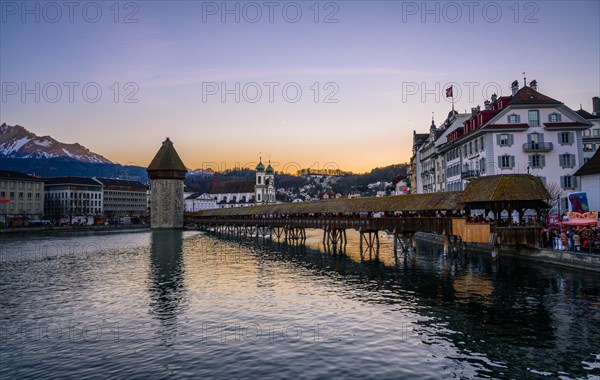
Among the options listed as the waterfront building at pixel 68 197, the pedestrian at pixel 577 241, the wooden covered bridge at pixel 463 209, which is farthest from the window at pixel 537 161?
the waterfront building at pixel 68 197

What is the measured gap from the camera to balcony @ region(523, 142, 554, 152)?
43.4 metres

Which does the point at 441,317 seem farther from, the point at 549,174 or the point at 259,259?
the point at 549,174

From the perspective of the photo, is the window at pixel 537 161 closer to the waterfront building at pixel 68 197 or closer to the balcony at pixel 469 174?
the balcony at pixel 469 174

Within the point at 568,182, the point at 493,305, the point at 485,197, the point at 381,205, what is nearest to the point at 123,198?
the point at 381,205

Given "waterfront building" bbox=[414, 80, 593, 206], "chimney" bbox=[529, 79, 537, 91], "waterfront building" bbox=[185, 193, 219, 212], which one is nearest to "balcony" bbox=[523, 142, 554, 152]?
"waterfront building" bbox=[414, 80, 593, 206]

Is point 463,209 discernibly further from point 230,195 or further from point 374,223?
point 230,195

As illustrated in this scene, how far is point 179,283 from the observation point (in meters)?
26.0

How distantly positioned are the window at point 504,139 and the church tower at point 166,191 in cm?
7683

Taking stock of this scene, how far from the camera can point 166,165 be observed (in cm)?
10531

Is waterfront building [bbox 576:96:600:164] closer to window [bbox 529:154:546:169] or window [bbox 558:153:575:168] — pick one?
window [bbox 558:153:575:168]

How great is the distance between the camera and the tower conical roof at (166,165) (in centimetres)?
10469

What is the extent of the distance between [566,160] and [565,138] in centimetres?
213

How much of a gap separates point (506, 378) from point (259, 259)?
2856 cm

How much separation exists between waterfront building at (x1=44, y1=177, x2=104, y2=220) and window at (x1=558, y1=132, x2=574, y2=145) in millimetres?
113774
